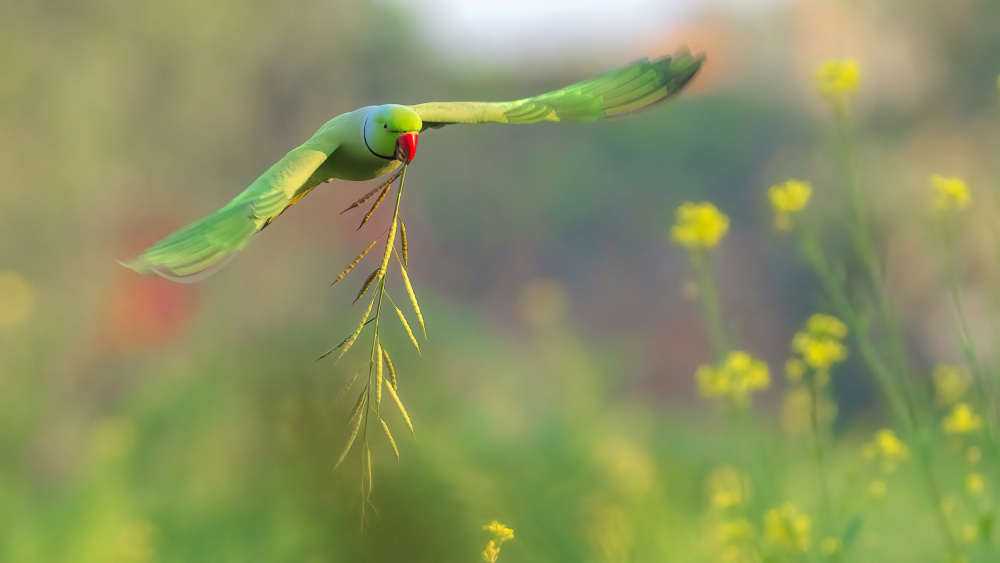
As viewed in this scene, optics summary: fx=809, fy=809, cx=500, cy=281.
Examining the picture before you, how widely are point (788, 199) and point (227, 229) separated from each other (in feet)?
1.51

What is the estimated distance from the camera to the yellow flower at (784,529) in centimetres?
52

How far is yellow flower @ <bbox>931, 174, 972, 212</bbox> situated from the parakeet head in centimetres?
48

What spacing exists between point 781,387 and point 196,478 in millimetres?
2412

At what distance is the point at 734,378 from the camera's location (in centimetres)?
55

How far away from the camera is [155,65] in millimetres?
2959

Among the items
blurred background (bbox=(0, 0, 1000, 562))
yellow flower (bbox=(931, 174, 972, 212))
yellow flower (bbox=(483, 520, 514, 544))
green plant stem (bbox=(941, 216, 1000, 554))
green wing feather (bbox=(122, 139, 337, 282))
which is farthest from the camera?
blurred background (bbox=(0, 0, 1000, 562))

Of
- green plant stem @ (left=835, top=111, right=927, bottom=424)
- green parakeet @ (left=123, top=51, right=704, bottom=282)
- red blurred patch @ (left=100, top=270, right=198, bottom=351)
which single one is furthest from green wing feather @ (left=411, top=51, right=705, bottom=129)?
red blurred patch @ (left=100, top=270, right=198, bottom=351)

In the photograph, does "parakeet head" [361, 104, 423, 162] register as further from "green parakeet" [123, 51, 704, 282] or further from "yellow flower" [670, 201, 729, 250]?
"yellow flower" [670, 201, 729, 250]

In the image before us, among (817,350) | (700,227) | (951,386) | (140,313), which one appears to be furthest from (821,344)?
(140,313)

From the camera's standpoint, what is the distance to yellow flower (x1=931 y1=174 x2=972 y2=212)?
1.88 ft

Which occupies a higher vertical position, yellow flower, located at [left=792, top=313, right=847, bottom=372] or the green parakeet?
yellow flower, located at [left=792, top=313, right=847, bottom=372]

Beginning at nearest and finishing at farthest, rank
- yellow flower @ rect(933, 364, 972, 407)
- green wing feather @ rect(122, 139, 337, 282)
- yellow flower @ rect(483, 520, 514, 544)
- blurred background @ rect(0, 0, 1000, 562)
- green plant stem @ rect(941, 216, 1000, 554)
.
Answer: green wing feather @ rect(122, 139, 337, 282) < yellow flower @ rect(483, 520, 514, 544) < green plant stem @ rect(941, 216, 1000, 554) < yellow flower @ rect(933, 364, 972, 407) < blurred background @ rect(0, 0, 1000, 562)

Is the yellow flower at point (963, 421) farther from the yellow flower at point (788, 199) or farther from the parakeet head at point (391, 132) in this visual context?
the parakeet head at point (391, 132)

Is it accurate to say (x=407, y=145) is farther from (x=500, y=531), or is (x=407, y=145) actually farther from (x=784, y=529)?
(x=784, y=529)
